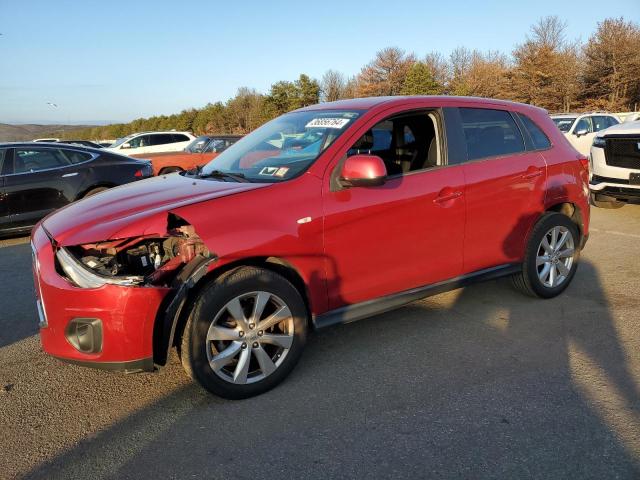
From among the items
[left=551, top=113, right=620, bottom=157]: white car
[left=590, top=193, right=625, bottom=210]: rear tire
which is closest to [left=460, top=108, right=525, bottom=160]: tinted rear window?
[left=590, top=193, right=625, bottom=210]: rear tire

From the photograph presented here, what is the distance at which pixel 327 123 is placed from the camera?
3771 millimetres

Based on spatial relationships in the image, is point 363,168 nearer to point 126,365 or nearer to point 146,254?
point 146,254

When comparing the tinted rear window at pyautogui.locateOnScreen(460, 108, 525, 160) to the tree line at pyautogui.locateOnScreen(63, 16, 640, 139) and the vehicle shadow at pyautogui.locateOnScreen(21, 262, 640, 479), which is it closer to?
the vehicle shadow at pyautogui.locateOnScreen(21, 262, 640, 479)

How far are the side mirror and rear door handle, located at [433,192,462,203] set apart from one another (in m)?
0.62

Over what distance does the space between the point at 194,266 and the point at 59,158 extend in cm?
666

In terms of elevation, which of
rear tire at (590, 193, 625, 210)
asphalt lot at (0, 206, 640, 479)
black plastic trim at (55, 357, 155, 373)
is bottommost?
asphalt lot at (0, 206, 640, 479)

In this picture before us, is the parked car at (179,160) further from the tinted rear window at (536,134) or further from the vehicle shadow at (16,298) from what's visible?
the tinted rear window at (536,134)

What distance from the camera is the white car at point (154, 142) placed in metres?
20.7

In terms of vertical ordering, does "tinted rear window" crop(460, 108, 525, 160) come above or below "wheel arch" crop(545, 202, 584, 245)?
above

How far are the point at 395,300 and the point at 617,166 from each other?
252 inches

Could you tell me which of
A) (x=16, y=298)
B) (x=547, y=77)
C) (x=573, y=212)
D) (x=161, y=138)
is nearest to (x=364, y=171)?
(x=573, y=212)

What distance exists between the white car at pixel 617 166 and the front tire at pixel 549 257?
393 cm

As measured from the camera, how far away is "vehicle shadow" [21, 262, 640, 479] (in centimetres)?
247

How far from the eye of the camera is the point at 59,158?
8.34 meters
